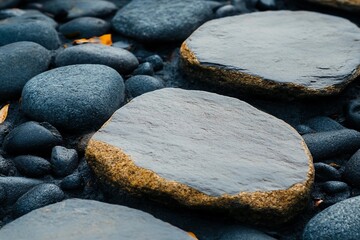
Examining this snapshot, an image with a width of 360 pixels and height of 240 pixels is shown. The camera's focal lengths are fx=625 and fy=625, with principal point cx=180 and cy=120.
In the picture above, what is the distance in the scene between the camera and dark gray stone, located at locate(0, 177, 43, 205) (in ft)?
6.26

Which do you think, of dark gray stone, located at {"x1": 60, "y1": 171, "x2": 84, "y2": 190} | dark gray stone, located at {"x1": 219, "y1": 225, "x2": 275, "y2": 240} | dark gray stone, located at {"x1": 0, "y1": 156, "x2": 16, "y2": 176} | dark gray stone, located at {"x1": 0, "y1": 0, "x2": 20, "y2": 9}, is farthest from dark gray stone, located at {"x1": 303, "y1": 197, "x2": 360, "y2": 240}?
dark gray stone, located at {"x1": 0, "y1": 0, "x2": 20, "y2": 9}

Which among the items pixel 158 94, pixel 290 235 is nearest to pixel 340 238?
pixel 290 235

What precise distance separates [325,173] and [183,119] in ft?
1.64

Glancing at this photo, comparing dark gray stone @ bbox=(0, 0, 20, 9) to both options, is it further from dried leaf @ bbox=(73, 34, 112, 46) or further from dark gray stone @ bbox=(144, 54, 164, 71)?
dark gray stone @ bbox=(144, 54, 164, 71)

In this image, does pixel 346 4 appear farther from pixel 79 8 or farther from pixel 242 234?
pixel 242 234

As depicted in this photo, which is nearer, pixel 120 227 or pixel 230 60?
pixel 120 227

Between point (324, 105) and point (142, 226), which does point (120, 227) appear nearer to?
point (142, 226)

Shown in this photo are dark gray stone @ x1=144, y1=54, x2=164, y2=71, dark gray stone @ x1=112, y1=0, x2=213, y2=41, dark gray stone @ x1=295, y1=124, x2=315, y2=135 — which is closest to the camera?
dark gray stone @ x1=295, y1=124, x2=315, y2=135

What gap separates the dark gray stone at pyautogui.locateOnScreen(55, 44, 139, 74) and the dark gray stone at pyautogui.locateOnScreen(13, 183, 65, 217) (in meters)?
0.75

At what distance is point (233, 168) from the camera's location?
185 cm

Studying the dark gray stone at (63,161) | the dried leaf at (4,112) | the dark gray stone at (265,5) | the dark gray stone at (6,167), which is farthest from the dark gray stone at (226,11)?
the dark gray stone at (6,167)

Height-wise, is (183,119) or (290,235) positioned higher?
(183,119)

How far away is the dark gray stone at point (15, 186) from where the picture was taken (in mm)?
1909

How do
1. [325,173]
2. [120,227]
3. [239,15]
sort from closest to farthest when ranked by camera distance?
[120,227] → [325,173] → [239,15]
